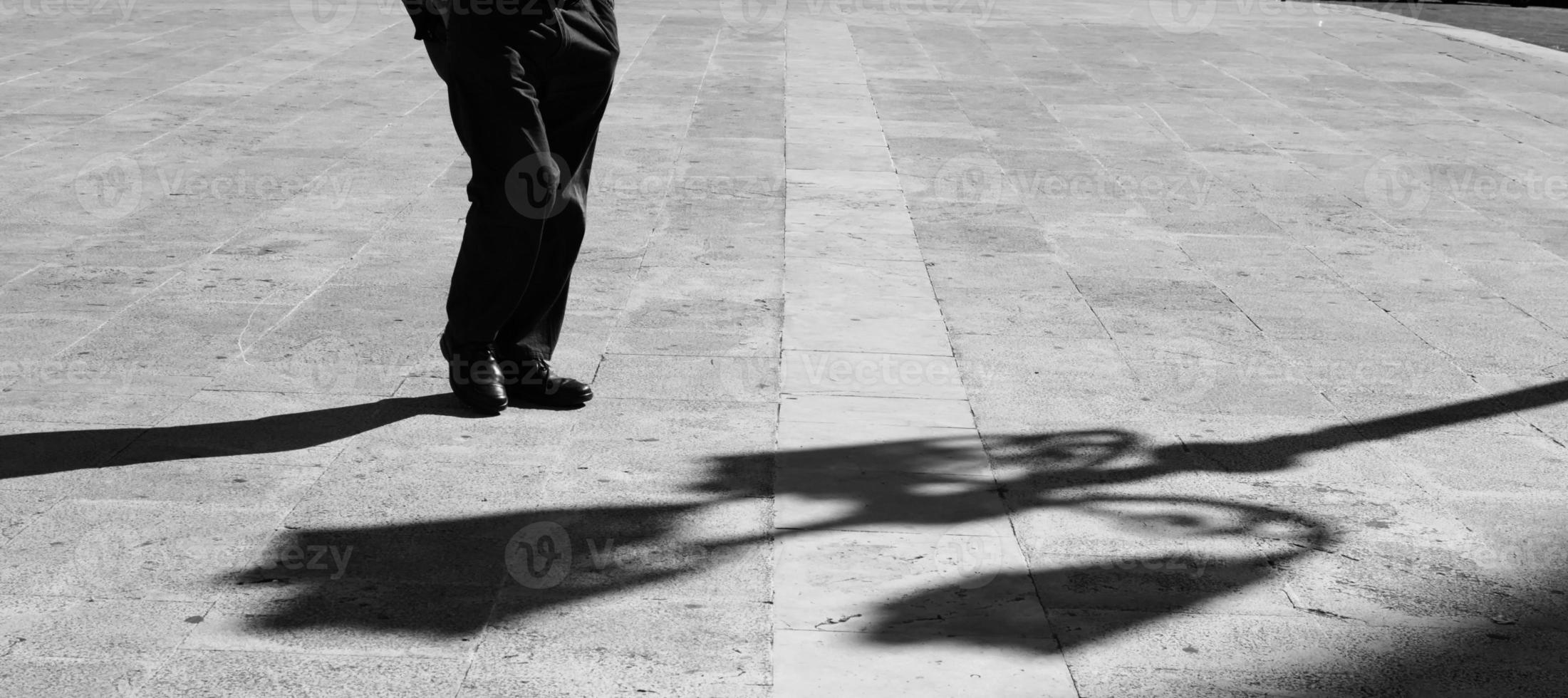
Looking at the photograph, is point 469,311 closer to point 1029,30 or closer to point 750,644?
point 750,644

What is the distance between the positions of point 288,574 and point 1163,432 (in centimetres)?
253
